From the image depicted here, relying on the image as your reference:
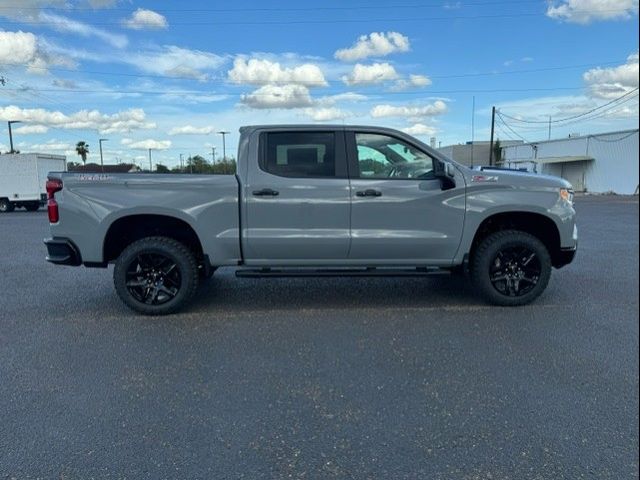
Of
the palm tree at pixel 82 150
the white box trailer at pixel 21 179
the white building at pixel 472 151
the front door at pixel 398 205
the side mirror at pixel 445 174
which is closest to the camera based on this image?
the side mirror at pixel 445 174

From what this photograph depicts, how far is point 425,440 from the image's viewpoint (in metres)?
2.84

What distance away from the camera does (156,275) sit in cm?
517

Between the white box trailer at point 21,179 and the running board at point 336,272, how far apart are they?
22.6 metres

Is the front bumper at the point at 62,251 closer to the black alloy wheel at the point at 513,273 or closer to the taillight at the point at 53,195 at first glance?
the taillight at the point at 53,195

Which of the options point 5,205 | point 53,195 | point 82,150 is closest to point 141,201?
point 53,195

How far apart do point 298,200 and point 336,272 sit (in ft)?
2.91

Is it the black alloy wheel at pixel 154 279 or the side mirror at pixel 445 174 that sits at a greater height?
the side mirror at pixel 445 174

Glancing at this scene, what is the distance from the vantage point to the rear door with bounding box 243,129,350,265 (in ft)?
16.4

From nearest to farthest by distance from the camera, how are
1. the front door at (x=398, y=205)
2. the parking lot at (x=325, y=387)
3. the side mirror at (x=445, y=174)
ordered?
the parking lot at (x=325, y=387) < the side mirror at (x=445, y=174) < the front door at (x=398, y=205)

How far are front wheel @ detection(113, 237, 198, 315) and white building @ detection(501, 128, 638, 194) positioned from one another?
3171 centimetres

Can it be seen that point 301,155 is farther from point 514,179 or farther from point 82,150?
point 82,150

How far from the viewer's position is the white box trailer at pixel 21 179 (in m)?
23.6

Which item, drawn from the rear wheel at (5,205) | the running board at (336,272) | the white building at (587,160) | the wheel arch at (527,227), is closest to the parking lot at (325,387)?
the running board at (336,272)

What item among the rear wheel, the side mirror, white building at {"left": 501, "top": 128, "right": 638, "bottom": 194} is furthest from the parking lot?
white building at {"left": 501, "top": 128, "right": 638, "bottom": 194}
